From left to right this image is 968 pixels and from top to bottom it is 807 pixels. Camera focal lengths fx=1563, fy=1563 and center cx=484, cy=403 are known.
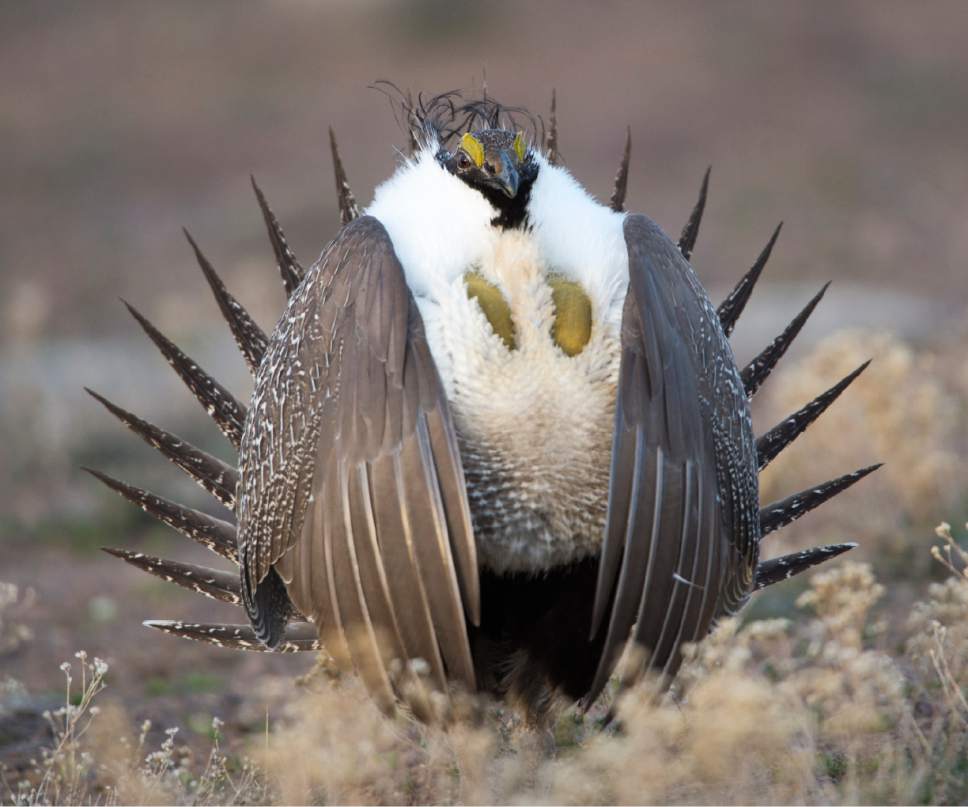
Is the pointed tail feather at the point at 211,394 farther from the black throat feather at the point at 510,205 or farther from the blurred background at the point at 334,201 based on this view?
the black throat feather at the point at 510,205

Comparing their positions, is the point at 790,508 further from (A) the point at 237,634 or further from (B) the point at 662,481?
(A) the point at 237,634

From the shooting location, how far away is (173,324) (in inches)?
341

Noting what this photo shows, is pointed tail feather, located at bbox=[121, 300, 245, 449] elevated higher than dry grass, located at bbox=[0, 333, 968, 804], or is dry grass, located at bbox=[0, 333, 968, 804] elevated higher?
pointed tail feather, located at bbox=[121, 300, 245, 449]

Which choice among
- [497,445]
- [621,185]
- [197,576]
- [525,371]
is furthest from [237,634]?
[621,185]

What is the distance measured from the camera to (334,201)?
43.9ft

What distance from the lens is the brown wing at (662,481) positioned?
2.73m

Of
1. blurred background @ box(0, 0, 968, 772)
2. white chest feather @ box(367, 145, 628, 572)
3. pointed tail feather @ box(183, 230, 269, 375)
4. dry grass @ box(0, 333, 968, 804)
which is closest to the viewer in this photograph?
dry grass @ box(0, 333, 968, 804)

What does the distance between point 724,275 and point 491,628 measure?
26.1ft

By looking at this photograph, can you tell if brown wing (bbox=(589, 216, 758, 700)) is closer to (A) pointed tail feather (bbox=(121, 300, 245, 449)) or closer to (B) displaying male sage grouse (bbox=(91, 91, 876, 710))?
(B) displaying male sage grouse (bbox=(91, 91, 876, 710))

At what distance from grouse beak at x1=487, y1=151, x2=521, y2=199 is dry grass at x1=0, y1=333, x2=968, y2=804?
923 mm

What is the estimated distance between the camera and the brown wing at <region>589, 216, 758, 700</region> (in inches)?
107

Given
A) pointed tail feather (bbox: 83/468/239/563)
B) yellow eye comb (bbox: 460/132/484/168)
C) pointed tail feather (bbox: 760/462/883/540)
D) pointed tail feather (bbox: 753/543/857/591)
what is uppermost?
yellow eye comb (bbox: 460/132/484/168)

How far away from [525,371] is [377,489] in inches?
15.9

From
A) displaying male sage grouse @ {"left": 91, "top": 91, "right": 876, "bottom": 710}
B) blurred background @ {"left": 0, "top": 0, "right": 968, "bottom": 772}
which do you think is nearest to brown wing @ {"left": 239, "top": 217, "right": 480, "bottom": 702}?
displaying male sage grouse @ {"left": 91, "top": 91, "right": 876, "bottom": 710}
